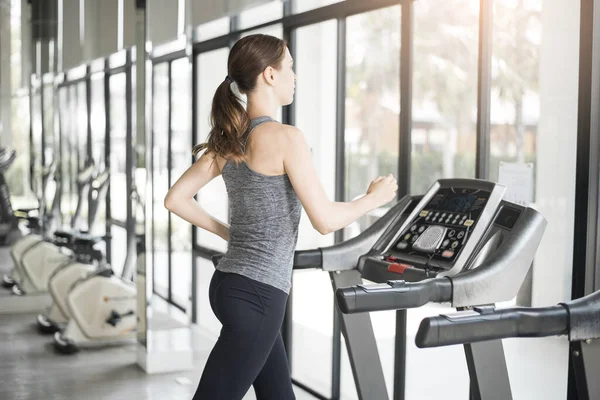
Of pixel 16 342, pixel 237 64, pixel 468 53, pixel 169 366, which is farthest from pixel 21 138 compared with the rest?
pixel 237 64

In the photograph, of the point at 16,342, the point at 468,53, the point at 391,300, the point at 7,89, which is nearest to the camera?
the point at 391,300

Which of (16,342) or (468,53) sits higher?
(468,53)

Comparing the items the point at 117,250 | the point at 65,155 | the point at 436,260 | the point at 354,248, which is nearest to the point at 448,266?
the point at 436,260

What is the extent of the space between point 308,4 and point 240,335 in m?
2.77

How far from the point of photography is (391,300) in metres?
2.09

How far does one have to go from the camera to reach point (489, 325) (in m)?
1.83

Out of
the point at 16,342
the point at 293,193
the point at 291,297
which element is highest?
the point at 293,193

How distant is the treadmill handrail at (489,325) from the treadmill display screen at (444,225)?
536 millimetres

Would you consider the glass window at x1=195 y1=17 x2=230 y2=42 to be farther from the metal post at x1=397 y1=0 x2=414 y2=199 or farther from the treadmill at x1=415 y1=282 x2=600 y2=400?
the treadmill at x1=415 y1=282 x2=600 y2=400

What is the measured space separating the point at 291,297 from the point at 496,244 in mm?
2719

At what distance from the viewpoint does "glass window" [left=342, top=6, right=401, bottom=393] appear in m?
3.87

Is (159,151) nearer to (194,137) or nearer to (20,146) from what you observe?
(194,137)

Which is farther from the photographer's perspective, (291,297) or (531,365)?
(291,297)

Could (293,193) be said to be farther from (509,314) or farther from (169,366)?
(169,366)
